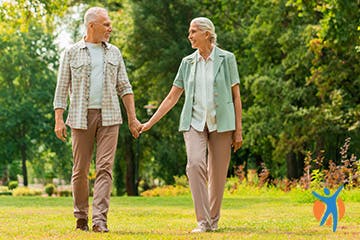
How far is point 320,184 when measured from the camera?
17531 millimetres

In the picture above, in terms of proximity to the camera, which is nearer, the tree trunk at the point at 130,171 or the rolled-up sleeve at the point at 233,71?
the rolled-up sleeve at the point at 233,71

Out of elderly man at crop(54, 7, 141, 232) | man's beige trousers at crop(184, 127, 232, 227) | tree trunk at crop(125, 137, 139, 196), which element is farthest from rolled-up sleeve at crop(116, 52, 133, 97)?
tree trunk at crop(125, 137, 139, 196)

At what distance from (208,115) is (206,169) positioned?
1.82 feet

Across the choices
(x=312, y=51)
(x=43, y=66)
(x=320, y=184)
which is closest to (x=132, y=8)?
(x=312, y=51)

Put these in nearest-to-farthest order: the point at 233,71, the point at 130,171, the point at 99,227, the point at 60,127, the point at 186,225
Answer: the point at 99,227, the point at 60,127, the point at 233,71, the point at 186,225, the point at 130,171

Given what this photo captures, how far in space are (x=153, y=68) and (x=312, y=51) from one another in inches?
319

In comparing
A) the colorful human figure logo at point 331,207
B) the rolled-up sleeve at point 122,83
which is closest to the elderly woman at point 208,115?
the rolled-up sleeve at point 122,83

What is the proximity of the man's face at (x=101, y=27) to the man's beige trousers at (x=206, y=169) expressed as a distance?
1287 millimetres

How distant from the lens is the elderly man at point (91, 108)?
27.3 feet

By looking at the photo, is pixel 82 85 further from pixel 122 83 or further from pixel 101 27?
pixel 101 27

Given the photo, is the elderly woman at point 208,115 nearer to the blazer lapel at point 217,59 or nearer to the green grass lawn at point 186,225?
the blazer lapel at point 217,59

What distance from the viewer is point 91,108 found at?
8.35 meters

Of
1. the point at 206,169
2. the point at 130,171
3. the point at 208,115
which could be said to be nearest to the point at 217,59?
the point at 208,115

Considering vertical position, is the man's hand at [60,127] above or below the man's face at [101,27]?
below
